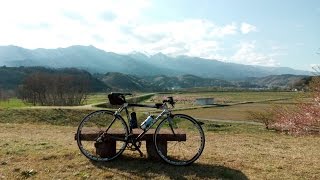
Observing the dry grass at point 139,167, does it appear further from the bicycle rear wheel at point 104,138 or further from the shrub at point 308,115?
the shrub at point 308,115

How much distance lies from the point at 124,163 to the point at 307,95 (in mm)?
12587

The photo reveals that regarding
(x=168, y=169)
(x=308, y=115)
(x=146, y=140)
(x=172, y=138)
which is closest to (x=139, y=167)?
(x=168, y=169)

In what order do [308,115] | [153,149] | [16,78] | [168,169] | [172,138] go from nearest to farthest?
1. [168,169]
2. [172,138]
3. [153,149]
4. [308,115]
5. [16,78]

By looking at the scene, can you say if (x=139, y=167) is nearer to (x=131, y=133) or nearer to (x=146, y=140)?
(x=146, y=140)

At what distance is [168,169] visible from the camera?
30.6ft

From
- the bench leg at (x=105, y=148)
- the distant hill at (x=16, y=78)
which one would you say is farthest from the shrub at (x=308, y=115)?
the distant hill at (x=16, y=78)

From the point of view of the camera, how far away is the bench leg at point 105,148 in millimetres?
9969

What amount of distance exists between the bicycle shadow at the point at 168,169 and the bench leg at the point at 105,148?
25 centimetres

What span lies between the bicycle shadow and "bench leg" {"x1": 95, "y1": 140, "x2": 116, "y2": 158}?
254 millimetres

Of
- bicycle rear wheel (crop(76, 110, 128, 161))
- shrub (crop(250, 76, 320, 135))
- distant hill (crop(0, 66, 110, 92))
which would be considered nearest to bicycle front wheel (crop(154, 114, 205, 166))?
bicycle rear wheel (crop(76, 110, 128, 161))

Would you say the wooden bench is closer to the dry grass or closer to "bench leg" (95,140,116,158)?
"bench leg" (95,140,116,158)

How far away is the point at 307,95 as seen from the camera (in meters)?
19.2

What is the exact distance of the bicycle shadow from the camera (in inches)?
351

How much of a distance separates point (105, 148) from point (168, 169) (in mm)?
1762
